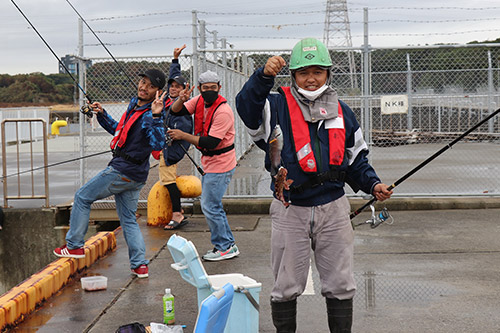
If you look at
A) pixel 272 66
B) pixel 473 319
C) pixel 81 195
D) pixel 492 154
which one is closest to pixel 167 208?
pixel 81 195

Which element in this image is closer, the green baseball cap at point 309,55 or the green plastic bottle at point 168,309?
the green baseball cap at point 309,55

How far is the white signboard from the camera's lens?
9875mm

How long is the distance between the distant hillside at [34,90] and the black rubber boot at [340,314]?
6219 cm

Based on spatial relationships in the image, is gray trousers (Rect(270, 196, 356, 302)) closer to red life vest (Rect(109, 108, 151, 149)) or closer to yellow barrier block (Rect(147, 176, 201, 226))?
red life vest (Rect(109, 108, 151, 149))

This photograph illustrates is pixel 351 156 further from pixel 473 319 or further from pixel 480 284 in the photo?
pixel 480 284

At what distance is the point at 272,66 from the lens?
387 centimetres

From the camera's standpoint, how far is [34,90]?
2638 inches

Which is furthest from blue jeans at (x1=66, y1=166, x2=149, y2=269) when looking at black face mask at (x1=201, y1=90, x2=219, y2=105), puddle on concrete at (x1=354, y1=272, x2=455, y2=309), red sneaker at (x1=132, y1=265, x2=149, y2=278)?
puddle on concrete at (x1=354, y1=272, x2=455, y2=309)

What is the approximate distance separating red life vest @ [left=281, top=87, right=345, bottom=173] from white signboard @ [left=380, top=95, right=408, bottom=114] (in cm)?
594

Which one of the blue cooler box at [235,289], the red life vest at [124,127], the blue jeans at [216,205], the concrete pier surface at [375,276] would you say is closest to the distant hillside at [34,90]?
the concrete pier surface at [375,276]

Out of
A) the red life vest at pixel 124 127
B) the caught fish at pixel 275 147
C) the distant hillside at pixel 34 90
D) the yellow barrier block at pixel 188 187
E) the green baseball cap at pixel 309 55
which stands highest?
the distant hillside at pixel 34 90

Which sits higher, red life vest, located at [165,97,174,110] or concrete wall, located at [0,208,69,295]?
red life vest, located at [165,97,174,110]

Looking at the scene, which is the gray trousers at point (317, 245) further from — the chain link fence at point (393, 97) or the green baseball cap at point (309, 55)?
the chain link fence at point (393, 97)

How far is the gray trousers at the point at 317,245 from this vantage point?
4.16m
